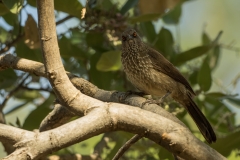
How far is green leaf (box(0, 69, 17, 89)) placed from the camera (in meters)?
3.69

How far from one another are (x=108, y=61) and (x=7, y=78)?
34.2 inches

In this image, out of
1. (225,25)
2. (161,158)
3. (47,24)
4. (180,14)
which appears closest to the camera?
(47,24)

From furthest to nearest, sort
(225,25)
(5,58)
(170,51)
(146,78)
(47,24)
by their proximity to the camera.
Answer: (225,25) → (170,51) → (146,78) → (5,58) → (47,24)

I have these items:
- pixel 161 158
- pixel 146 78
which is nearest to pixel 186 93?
pixel 146 78

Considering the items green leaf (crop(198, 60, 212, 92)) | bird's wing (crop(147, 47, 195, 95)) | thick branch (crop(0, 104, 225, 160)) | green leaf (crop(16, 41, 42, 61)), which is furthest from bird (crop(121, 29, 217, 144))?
thick branch (crop(0, 104, 225, 160))

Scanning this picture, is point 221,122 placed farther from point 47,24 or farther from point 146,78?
point 47,24

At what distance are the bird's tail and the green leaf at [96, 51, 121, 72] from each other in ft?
2.20

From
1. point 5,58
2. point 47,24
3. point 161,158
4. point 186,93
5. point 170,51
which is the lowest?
point 161,158

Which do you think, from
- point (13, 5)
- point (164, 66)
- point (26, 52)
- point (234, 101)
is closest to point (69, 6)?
point (13, 5)

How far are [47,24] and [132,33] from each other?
174cm

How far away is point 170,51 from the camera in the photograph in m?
3.97

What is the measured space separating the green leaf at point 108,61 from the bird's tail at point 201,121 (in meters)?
0.67

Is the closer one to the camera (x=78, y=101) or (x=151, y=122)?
(x=151, y=122)

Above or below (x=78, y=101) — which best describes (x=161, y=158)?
below
